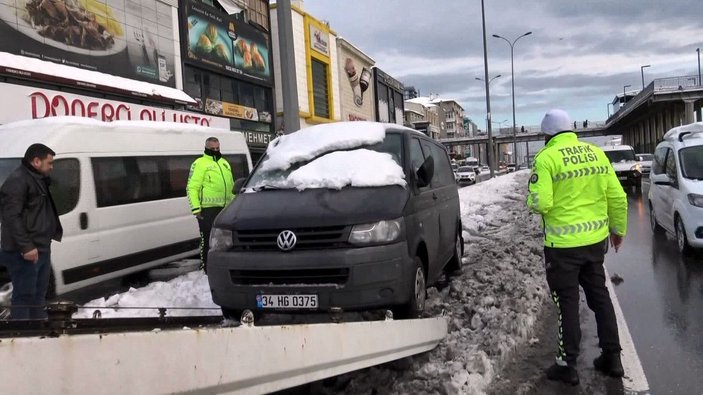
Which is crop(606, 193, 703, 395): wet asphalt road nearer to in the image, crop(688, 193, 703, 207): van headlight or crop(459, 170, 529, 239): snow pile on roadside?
crop(688, 193, 703, 207): van headlight

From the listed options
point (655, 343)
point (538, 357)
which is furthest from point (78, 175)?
point (655, 343)

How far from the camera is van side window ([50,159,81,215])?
21.1 feet

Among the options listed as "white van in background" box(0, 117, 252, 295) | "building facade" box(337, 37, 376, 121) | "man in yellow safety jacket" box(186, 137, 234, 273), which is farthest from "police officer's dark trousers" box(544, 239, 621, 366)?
"building facade" box(337, 37, 376, 121)

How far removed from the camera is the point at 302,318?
4.45 m

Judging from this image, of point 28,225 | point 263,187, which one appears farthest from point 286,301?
point 28,225

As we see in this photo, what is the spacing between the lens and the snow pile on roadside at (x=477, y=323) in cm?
380

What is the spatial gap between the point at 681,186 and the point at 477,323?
17.1 feet

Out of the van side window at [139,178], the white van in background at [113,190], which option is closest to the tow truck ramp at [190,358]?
the white van in background at [113,190]

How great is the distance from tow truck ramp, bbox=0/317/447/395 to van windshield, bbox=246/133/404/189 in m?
1.62

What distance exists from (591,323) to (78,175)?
5.95 m

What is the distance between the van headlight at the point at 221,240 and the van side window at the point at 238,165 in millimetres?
5290

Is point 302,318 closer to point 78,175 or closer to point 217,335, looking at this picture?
point 217,335

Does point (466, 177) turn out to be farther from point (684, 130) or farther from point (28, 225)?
point (28, 225)

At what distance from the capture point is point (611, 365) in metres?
4.02
